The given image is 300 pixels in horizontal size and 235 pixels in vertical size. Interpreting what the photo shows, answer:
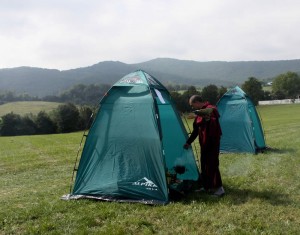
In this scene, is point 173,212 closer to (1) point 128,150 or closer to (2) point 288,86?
(1) point 128,150

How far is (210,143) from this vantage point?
7906 millimetres

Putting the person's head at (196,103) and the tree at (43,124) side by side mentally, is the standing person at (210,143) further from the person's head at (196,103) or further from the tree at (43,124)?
the tree at (43,124)

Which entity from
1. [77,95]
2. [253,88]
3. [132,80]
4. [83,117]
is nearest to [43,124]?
[83,117]

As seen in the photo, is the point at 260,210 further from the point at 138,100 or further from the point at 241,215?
the point at 138,100

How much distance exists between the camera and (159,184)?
7402mm

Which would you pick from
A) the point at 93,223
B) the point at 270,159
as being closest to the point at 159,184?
the point at 93,223

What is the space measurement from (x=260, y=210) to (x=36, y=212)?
4.22 m

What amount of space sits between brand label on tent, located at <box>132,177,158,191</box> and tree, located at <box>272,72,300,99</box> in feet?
339

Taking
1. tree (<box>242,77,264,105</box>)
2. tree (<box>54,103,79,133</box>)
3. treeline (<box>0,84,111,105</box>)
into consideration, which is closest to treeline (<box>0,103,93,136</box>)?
tree (<box>54,103,79,133</box>)

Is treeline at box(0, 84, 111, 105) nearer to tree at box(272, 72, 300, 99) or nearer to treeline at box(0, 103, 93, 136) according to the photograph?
treeline at box(0, 103, 93, 136)

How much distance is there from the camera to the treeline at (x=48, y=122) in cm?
7006

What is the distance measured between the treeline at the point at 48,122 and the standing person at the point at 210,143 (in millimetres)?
63304

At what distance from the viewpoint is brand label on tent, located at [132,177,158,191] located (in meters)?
7.42

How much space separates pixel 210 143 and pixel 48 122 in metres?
67.4
